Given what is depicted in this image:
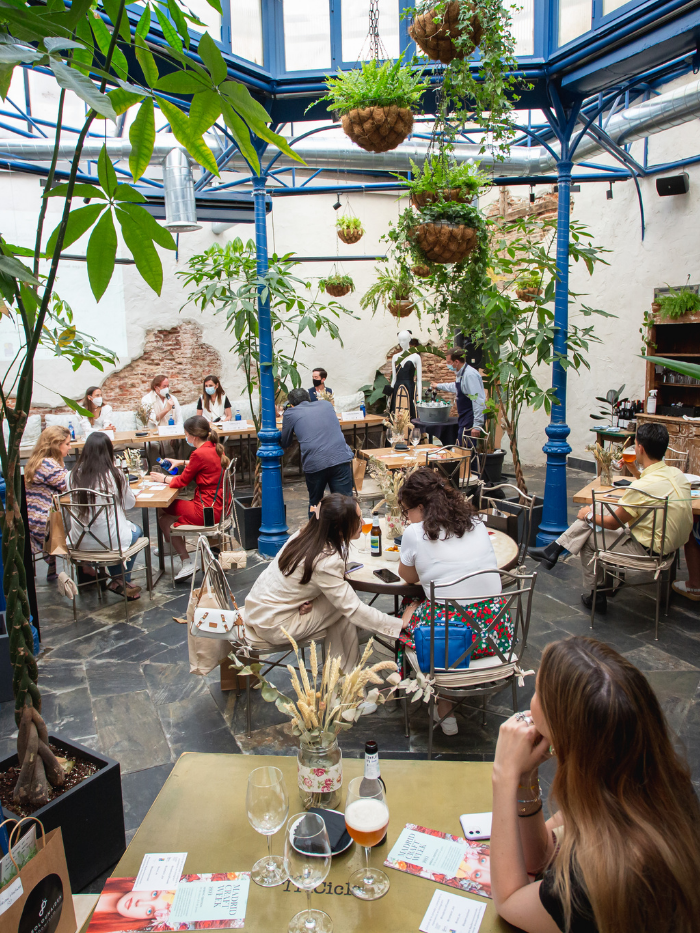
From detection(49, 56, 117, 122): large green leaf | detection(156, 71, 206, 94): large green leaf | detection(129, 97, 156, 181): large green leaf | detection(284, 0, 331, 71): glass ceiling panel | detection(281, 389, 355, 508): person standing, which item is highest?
detection(284, 0, 331, 71): glass ceiling panel

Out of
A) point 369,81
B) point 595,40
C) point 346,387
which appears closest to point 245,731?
point 369,81

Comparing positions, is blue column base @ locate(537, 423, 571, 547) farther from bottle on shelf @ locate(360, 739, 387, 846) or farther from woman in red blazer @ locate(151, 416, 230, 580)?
bottle on shelf @ locate(360, 739, 387, 846)

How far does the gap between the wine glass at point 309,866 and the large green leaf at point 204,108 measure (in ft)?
4.67

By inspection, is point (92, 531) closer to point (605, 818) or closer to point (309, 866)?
point (309, 866)

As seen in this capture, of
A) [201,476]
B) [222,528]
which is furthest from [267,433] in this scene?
[222,528]

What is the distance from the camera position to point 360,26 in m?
5.29

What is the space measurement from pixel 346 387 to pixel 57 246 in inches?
407

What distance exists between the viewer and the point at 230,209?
816 cm

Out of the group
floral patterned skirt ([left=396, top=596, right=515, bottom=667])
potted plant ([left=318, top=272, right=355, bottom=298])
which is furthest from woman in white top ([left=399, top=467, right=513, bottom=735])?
potted plant ([left=318, top=272, right=355, bottom=298])

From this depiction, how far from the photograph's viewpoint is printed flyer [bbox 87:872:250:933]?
1.42 m

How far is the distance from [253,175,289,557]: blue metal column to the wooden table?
13.7ft

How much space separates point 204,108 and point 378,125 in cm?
331

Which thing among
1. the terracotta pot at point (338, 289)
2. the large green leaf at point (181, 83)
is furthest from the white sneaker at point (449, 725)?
the terracotta pot at point (338, 289)

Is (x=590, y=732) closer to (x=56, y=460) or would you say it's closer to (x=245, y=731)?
(x=245, y=731)
